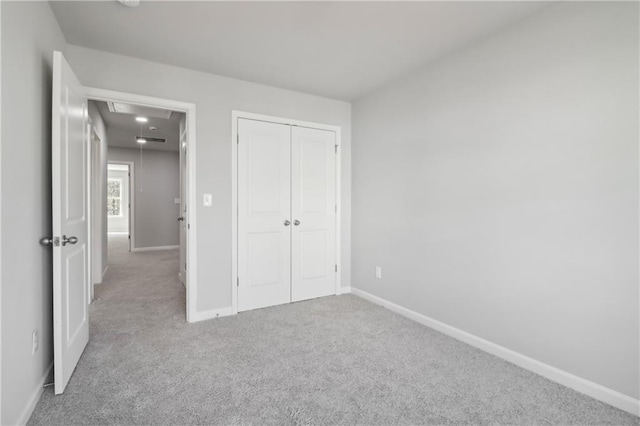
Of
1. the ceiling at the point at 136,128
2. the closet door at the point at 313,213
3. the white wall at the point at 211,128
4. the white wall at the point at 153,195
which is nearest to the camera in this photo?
the white wall at the point at 211,128

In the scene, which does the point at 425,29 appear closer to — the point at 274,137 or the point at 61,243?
the point at 274,137

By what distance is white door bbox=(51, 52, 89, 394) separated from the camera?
1.82m

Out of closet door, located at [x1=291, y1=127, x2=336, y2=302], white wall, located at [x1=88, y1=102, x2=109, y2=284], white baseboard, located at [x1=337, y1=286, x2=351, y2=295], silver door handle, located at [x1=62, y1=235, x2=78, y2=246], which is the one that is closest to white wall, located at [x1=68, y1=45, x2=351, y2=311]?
closet door, located at [x1=291, y1=127, x2=336, y2=302]

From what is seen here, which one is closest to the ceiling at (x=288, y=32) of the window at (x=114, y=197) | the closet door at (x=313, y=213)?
the closet door at (x=313, y=213)

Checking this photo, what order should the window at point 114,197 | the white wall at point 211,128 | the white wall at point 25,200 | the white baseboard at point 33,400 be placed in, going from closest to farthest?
the white wall at point 25,200 < the white baseboard at point 33,400 < the white wall at point 211,128 < the window at point 114,197

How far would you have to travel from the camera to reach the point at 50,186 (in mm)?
2100

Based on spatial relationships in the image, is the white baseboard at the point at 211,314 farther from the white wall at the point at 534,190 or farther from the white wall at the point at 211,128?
the white wall at the point at 534,190

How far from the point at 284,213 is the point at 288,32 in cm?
184

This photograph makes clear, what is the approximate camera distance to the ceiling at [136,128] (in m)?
4.58

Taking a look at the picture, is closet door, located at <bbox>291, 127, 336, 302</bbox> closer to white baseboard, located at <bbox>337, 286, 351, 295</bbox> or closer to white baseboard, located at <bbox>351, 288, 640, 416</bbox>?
white baseboard, located at <bbox>337, 286, 351, 295</bbox>

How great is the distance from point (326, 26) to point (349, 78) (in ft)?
3.18

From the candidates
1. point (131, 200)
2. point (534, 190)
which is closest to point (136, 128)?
point (131, 200)

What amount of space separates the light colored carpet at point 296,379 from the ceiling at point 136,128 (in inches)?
105

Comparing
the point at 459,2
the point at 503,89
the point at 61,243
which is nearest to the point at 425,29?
the point at 459,2
